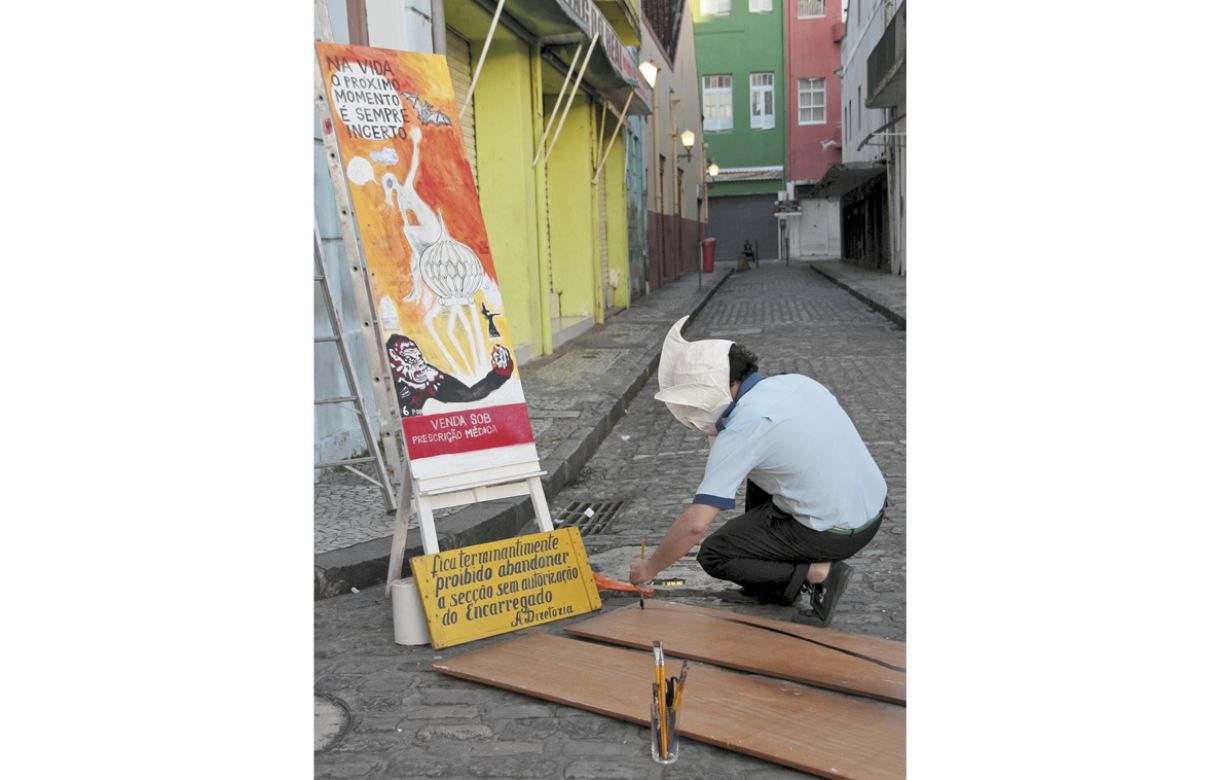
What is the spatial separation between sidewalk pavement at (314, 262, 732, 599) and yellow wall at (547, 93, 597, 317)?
2.59 feet

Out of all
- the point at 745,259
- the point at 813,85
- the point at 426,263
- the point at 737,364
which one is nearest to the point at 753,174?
the point at 813,85

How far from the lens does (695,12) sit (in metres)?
44.2

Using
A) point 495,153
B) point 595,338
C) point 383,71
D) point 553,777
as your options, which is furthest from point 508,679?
point 595,338

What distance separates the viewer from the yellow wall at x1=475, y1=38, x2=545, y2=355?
38.1ft

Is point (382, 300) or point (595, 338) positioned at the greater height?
point (382, 300)

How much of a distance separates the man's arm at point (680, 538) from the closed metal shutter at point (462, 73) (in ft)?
22.8

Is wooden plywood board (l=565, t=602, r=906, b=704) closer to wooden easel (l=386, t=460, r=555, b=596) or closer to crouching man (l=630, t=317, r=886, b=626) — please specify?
crouching man (l=630, t=317, r=886, b=626)

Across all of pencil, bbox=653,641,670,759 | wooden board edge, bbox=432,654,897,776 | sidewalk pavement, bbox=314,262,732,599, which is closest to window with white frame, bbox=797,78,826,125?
sidewalk pavement, bbox=314,262,732,599

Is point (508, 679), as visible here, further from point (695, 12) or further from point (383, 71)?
point (695, 12)

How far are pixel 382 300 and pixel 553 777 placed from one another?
2010 mm

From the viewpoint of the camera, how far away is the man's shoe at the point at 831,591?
4.27 meters

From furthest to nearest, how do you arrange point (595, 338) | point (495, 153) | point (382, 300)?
1. point (595, 338)
2. point (495, 153)
3. point (382, 300)

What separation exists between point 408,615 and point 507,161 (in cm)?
811

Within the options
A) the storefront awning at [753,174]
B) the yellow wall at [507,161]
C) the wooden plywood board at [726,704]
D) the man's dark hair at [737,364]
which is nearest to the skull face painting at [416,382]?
the wooden plywood board at [726,704]
